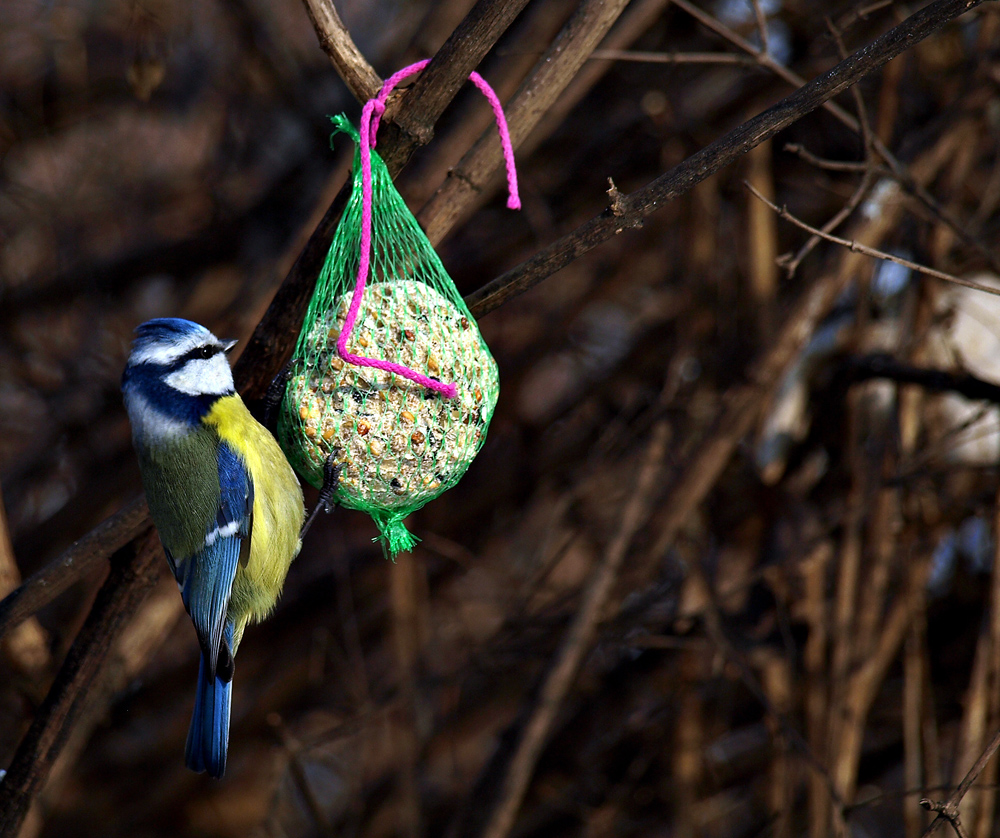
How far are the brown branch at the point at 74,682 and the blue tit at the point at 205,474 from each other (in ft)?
0.34

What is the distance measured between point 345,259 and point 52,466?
2598mm

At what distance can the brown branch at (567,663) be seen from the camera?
9.14 feet

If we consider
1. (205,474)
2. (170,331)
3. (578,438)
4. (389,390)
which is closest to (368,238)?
(389,390)

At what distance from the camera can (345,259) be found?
1.97 m

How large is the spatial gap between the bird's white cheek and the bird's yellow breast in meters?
0.03

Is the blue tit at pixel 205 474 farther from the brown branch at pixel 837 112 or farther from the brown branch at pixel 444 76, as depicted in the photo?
the brown branch at pixel 837 112

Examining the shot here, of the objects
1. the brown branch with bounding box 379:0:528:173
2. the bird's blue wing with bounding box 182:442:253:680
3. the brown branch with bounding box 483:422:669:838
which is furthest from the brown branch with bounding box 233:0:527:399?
the brown branch with bounding box 483:422:669:838

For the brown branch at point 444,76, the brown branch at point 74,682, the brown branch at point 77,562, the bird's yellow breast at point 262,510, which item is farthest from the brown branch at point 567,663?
the brown branch at point 444,76

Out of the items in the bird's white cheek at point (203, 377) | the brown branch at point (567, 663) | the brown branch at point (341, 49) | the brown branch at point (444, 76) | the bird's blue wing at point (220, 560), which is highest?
the brown branch at point (341, 49)

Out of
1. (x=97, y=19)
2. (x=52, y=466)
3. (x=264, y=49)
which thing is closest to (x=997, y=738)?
(x=52, y=466)

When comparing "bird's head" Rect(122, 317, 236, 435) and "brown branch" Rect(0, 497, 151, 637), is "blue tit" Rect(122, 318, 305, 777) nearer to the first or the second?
"bird's head" Rect(122, 317, 236, 435)

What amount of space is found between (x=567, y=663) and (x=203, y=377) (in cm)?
143

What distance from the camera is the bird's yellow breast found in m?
2.11

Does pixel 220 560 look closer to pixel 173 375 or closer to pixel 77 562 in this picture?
pixel 77 562
